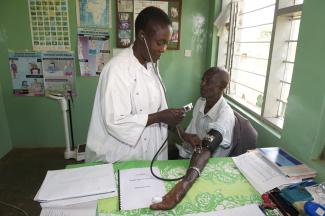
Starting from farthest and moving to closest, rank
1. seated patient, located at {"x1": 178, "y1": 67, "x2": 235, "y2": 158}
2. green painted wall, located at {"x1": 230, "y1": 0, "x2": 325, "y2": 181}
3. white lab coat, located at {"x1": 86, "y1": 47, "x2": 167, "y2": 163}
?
seated patient, located at {"x1": 178, "y1": 67, "x2": 235, "y2": 158} → white lab coat, located at {"x1": 86, "y1": 47, "x2": 167, "y2": 163} → green painted wall, located at {"x1": 230, "y1": 0, "x2": 325, "y2": 181}

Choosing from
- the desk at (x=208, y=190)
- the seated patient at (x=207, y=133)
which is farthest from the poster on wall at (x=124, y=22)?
the desk at (x=208, y=190)

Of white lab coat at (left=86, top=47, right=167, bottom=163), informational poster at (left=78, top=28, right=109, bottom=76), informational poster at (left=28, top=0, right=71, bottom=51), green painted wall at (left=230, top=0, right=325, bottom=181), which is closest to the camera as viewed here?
green painted wall at (left=230, top=0, right=325, bottom=181)

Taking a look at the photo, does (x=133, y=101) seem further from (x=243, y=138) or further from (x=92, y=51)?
(x=92, y=51)

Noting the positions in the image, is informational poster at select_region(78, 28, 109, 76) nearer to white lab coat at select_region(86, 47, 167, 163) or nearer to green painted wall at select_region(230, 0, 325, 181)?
white lab coat at select_region(86, 47, 167, 163)

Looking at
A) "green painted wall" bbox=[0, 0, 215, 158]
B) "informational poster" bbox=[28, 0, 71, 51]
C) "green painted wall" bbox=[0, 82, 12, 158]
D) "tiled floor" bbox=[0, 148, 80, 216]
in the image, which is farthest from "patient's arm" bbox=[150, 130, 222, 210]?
"green painted wall" bbox=[0, 82, 12, 158]

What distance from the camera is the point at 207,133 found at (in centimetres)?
136

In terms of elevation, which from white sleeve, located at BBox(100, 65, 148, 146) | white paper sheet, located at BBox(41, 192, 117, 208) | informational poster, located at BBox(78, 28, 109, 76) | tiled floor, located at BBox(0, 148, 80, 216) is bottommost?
tiled floor, located at BBox(0, 148, 80, 216)

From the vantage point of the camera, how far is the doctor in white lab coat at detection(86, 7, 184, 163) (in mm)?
1122

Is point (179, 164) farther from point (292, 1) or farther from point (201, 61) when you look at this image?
point (201, 61)

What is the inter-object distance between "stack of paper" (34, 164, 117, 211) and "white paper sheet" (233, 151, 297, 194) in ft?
1.91

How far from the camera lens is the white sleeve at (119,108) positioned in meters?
1.10

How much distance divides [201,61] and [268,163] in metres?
1.96

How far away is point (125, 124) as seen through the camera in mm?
1121

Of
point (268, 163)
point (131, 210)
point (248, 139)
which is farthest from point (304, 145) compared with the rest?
point (131, 210)
